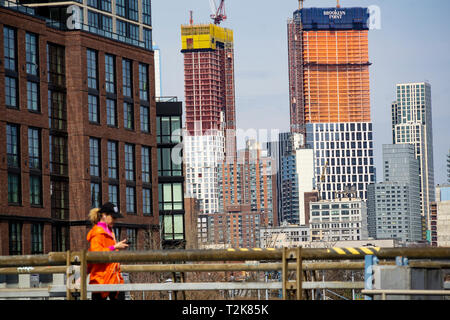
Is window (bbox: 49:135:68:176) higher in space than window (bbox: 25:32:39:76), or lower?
lower

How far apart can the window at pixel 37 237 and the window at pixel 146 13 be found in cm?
2980

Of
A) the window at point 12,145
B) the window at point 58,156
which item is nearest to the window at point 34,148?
the window at point 12,145

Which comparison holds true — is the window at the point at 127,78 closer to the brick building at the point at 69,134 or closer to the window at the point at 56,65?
the brick building at the point at 69,134

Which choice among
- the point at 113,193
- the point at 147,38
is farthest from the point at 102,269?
the point at 147,38

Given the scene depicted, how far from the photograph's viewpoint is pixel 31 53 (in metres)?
77.4

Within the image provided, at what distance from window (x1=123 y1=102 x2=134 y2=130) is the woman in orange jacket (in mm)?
76372

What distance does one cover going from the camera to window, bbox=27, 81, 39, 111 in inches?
3039

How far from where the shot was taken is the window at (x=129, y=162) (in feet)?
298

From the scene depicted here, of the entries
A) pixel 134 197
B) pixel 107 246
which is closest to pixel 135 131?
pixel 134 197

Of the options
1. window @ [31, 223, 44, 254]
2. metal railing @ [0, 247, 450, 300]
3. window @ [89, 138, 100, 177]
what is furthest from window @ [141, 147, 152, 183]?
metal railing @ [0, 247, 450, 300]

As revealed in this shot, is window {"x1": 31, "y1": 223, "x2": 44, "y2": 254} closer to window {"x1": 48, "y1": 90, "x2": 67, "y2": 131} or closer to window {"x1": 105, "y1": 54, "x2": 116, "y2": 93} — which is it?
window {"x1": 48, "y1": 90, "x2": 67, "y2": 131}
